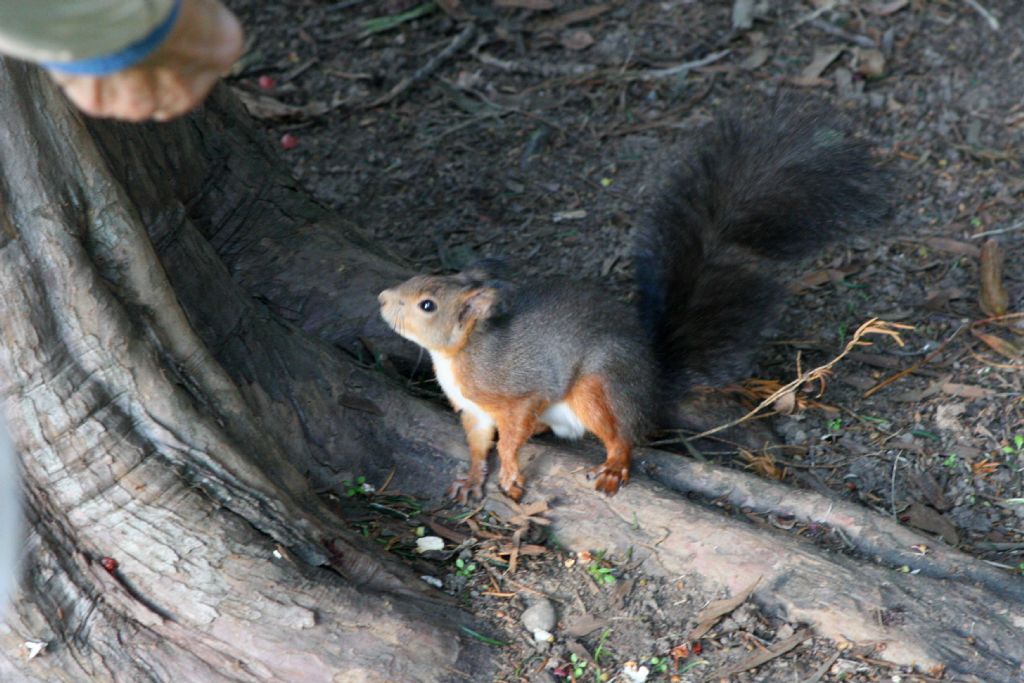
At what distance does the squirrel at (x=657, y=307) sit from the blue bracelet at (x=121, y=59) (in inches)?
65.4

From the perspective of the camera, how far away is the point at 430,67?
15.3 feet

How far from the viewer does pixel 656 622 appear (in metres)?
2.34

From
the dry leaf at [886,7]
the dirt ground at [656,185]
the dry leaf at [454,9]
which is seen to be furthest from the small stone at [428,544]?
the dry leaf at [886,7]

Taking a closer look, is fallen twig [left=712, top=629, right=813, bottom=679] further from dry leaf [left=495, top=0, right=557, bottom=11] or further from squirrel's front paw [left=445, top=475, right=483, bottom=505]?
dry leaf [left=495, top=0, right=557, bottom=11]

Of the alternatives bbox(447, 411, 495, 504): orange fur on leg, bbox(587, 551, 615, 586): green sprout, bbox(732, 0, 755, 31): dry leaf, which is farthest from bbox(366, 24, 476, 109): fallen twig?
bbox(587, 551, 615, 586): green sprout

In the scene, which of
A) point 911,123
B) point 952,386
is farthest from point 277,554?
point 911,123

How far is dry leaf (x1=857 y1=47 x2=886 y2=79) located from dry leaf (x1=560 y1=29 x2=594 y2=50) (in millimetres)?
1132

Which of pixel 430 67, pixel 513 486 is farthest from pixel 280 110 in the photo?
pixel 513 486

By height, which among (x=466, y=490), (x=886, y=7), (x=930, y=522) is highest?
(x=886, y=7)

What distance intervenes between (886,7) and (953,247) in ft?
5.14

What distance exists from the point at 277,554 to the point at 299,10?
143 inches

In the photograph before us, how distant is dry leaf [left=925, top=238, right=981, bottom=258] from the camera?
3502 millimetres

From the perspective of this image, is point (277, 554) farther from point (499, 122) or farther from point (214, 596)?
point (499, 122)

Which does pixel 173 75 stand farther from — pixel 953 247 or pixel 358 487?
pixel 953 247
